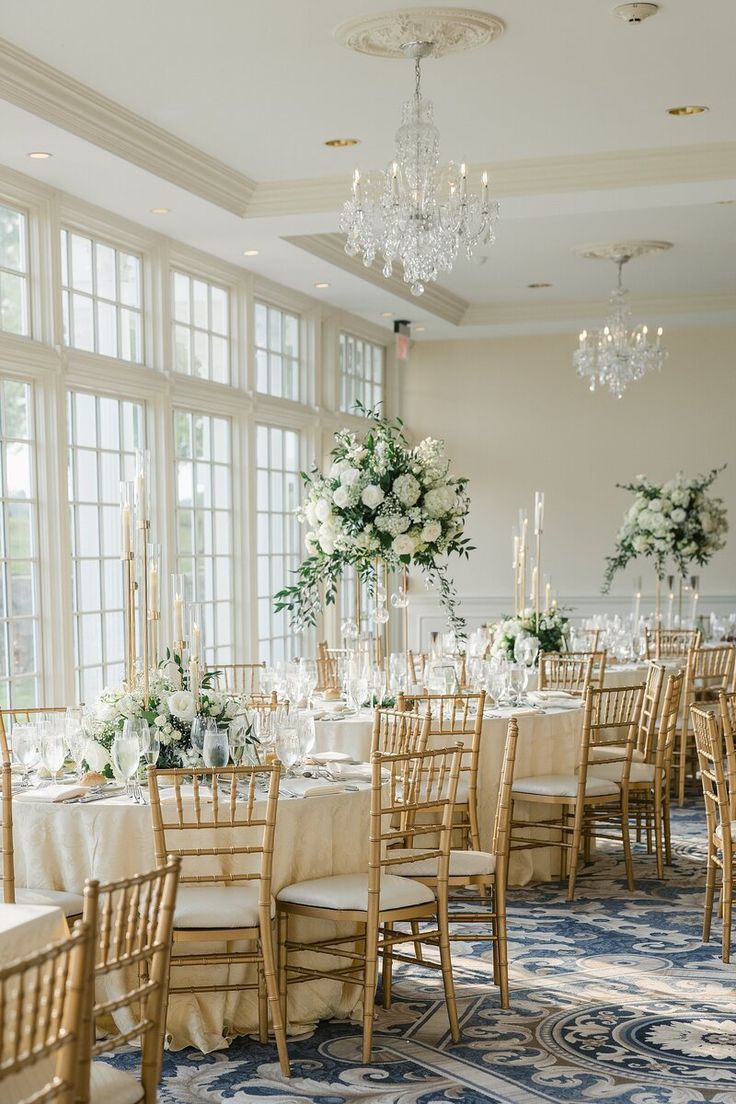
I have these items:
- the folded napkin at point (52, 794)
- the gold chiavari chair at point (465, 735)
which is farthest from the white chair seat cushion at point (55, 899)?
the gold chiavari chair at point (465, 735)

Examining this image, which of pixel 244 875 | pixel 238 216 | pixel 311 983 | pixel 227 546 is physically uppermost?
pixel 238 216

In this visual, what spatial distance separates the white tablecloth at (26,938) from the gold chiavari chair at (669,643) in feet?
24.6

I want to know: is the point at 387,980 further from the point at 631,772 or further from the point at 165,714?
the point at 631,772

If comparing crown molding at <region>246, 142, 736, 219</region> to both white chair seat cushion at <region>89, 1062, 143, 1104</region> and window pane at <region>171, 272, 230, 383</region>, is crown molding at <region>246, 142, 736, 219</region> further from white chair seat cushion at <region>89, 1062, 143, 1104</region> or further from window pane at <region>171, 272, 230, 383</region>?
white chair seat cushion at <region>89, 1062, 143, 1104</region>

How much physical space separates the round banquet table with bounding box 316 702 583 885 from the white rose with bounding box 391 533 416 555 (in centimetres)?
91

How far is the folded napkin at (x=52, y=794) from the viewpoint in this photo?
468 cm

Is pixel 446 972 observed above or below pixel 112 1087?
below

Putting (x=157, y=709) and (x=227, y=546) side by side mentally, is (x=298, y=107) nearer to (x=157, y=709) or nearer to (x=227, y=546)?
A: (x=157, y=709)

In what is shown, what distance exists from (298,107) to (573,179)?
1880mm

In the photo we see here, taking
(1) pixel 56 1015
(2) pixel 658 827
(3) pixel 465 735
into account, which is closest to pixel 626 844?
(2) pixel 658 827

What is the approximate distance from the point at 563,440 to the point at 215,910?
990cm

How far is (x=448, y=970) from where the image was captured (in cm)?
469

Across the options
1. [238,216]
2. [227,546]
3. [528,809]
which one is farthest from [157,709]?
[227,546]

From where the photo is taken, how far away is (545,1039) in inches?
186
